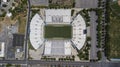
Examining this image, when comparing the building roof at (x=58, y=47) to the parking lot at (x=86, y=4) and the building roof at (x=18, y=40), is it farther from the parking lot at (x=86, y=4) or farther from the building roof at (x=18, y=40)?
the parking lot at (x=86, y=4)

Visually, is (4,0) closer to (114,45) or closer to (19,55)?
(19,55)

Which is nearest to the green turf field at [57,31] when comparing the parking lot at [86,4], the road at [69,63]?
the parking lot at [86,4]

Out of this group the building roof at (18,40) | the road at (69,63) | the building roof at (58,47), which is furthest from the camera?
the building roof at (18,40)

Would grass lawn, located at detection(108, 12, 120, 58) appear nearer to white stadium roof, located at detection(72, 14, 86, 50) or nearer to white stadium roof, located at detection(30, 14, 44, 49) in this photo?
white stadium roof, located at detection(72, 14, 86, 50)

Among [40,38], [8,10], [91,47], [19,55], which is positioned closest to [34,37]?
[40,38]

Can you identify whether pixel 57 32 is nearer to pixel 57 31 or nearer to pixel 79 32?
pixel 57 31

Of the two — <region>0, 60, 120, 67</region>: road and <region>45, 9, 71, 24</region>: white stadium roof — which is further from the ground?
<region>45, 9, 71, 24</region>: white stadium roof

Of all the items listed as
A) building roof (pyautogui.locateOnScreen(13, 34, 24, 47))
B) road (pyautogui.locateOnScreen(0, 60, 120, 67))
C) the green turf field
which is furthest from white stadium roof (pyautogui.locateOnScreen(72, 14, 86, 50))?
building roof (pyautogui.locateOnScreen(13, 34, 24, 47))

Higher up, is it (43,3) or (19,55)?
(43,3)
